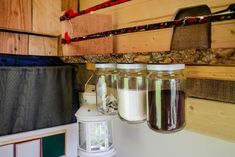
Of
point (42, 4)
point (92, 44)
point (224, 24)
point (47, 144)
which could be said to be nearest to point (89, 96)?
point (92, 44)

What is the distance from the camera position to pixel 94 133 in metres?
1.16

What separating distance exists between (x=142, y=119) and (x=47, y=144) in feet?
2.60

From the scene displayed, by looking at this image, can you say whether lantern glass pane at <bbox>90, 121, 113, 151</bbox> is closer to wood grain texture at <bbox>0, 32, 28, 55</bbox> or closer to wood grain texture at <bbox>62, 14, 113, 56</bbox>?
wood grain texture at <bbox>62, 14, 113, 56</bbox>

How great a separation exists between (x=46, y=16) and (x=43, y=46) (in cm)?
17

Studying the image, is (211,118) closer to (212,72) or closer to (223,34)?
(212,72)

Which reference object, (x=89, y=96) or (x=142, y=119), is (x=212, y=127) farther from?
(x=89, y=96)

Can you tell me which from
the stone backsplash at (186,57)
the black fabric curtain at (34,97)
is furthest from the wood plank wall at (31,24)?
the stone backsplash at (186,57)

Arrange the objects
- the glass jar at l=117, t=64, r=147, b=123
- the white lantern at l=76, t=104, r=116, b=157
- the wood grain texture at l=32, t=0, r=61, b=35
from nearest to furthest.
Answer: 1. the glass jar at l=117, t=64, r=147, b=123
2. the white lantern at l=76, t=104, r=116, b=157
3. the wood grain texture at l=32, t=0, r=61, b=35

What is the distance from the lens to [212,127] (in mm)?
851

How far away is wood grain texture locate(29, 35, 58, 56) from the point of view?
1.28 m

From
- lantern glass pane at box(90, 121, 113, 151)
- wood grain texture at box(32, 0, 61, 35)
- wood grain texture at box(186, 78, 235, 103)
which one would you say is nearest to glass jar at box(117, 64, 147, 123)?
wood grain texture at box(186, 78, 235, 103)

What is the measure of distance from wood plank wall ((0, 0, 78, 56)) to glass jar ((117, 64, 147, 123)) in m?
0.63

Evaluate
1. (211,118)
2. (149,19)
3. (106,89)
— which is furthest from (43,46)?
(211,118)

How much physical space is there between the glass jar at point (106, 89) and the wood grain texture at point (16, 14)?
0.50 m
